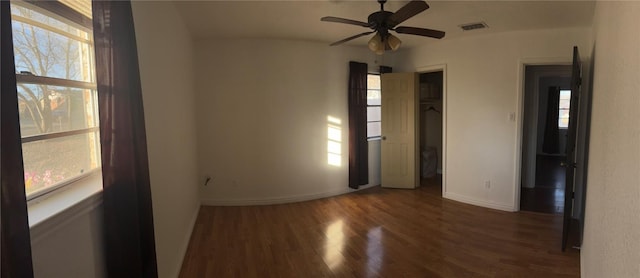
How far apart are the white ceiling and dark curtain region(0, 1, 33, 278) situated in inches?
91.6

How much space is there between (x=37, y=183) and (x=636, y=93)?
224 centimetres

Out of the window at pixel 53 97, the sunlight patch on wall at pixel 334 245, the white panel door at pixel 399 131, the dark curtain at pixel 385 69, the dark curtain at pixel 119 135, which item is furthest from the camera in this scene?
the dark curtain at pixel 385 69

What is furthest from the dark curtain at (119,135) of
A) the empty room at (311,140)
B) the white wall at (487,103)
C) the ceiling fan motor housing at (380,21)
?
the white wall at (487,103)

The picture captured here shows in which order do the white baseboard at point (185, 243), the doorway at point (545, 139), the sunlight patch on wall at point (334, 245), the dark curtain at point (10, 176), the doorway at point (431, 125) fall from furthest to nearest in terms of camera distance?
the doorway at point (431, 125) < the doorway at point (545, 139) < the sunlight patch on wall at point (334, 245) < the white baseboard at point (185, 243) < the dark curtain at point (10, 176)

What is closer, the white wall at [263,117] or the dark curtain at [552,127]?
the white wall at [263,117]

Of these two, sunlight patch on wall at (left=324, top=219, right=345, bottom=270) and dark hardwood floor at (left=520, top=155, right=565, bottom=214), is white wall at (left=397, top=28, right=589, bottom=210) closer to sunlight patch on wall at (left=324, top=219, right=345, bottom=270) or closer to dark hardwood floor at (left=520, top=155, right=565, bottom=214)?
dark hardwood floor at (left=520, top=155, right=565, bottom=214)

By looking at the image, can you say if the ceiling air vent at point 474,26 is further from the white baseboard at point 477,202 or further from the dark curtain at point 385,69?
the white baseboard at point 477,202

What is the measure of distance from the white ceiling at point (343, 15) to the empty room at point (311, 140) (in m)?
0.03

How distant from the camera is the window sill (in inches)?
46.5

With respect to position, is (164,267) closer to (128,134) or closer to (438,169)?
(128,134)

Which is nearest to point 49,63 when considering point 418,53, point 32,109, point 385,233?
point 32,109

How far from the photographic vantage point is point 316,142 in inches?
197

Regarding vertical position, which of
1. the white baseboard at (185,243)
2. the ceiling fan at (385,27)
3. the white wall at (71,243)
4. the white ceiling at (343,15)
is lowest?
the white baseboard at (185,243)

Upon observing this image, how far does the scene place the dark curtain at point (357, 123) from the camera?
205 inches
